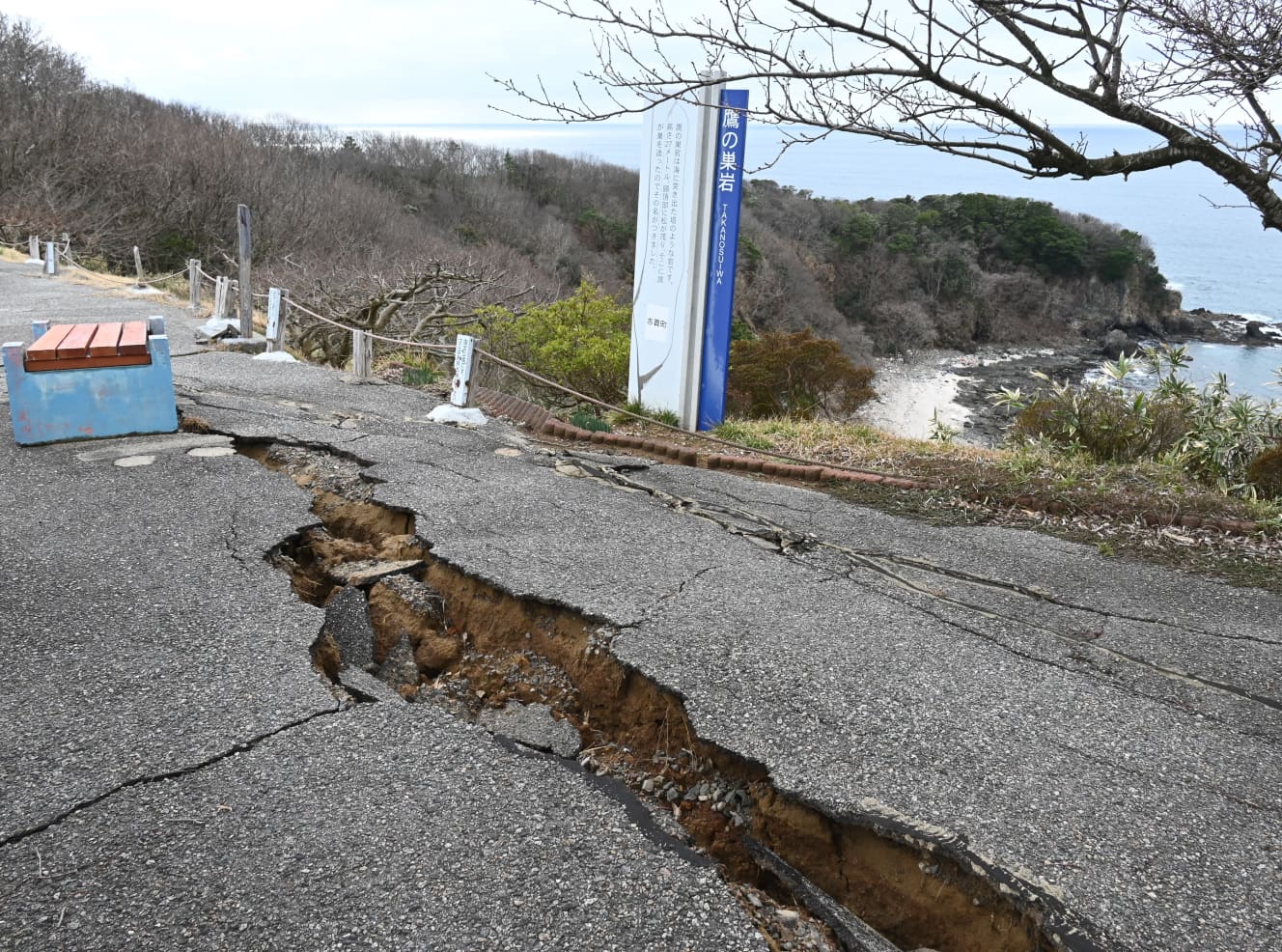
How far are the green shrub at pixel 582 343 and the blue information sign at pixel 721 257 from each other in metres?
2.73

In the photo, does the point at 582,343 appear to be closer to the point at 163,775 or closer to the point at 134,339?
the point at 134,339

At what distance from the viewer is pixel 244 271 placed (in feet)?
37.1

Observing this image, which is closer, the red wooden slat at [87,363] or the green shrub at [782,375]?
the red wooden slat at [87,363]

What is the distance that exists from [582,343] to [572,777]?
1039 centimetres

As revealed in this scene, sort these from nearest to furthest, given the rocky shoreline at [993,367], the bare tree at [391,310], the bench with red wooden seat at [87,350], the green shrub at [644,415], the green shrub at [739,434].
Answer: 1. the bench with red wooden seat at [87,350]
2. the green shrub at [739,434]
3. the green shrub at [644,415]
4. the bare tree at [391,310]
5. the rocky shoreline at [993,367]

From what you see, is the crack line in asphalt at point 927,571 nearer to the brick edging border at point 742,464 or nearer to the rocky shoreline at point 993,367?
the brick edging border at point 742,464

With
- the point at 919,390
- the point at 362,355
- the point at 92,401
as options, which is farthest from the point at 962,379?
the point at 92,401

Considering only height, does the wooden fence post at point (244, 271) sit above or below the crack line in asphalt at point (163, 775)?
above

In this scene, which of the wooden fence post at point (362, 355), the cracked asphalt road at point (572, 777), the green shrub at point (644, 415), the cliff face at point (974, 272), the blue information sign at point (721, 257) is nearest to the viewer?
the cracked asphalt road at point (572, 777)

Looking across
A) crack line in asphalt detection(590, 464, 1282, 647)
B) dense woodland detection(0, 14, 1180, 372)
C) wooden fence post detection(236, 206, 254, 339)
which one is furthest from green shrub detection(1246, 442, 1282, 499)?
dense woodland detection(0, 14, 1180, 372)

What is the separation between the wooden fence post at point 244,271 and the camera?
10.8 m

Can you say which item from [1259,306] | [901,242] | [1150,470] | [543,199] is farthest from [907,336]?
[1150,470]

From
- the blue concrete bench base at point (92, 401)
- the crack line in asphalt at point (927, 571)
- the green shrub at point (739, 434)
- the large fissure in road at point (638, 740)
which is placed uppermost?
the blue concrete bench base at point (92, 401)

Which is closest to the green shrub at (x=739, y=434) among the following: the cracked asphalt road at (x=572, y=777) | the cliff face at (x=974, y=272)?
the cracked asphalt road at (x=572, y=777)
